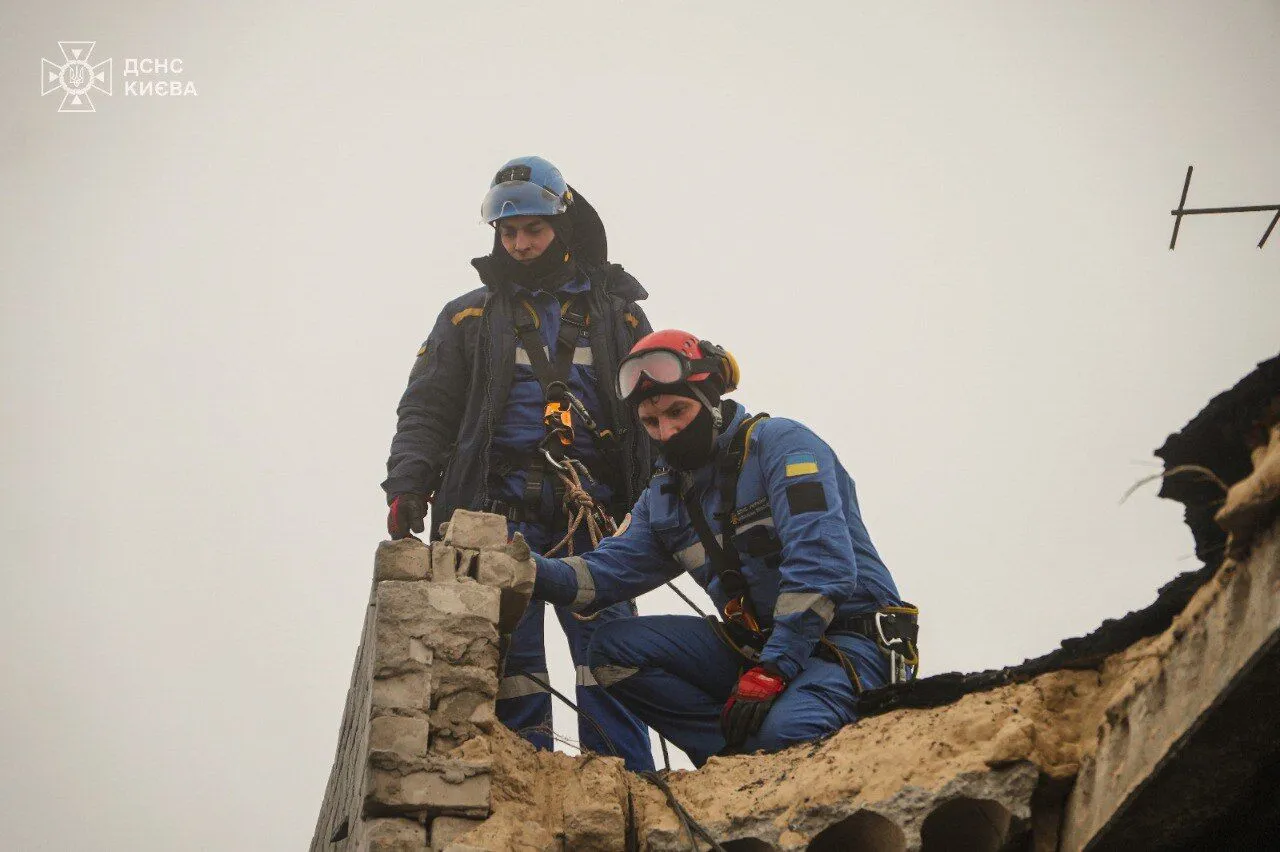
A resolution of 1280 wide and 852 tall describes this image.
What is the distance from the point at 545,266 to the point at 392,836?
3.70m

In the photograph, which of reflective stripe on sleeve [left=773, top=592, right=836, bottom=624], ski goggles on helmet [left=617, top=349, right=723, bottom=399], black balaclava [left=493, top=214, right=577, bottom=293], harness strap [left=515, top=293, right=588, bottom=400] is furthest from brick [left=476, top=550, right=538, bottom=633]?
black balaclava [left=493, top=214, right=577, bottom=293]

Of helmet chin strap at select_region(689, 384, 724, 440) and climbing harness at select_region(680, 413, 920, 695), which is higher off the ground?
helmet chin strap at select_region(689, 384, 724, 440)

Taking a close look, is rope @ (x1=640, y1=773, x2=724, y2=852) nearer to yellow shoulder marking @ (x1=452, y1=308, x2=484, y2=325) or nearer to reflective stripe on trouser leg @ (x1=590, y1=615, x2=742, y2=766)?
reflective stripe on trouser leg @ (x1=590, y1=615, x2=742, y2=766)

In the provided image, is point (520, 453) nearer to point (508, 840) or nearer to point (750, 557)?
point (750, 557)

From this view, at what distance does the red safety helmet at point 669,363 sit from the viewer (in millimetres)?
6105

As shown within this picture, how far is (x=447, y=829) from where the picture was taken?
14.6 ft

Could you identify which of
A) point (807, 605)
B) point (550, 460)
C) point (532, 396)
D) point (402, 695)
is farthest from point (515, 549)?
point (532, 396)

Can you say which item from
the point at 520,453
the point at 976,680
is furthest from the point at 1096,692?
the point at 520,453

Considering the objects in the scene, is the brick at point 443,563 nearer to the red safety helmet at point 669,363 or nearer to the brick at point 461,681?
the brick at point 461,681

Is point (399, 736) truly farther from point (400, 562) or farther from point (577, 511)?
point (577, 511)

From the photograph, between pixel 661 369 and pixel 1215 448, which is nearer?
pixel 1215 448

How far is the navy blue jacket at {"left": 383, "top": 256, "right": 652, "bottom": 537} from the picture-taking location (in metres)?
6.80

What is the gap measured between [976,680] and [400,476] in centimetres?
323

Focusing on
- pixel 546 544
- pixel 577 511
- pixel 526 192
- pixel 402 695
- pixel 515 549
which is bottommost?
pixel 402 695
